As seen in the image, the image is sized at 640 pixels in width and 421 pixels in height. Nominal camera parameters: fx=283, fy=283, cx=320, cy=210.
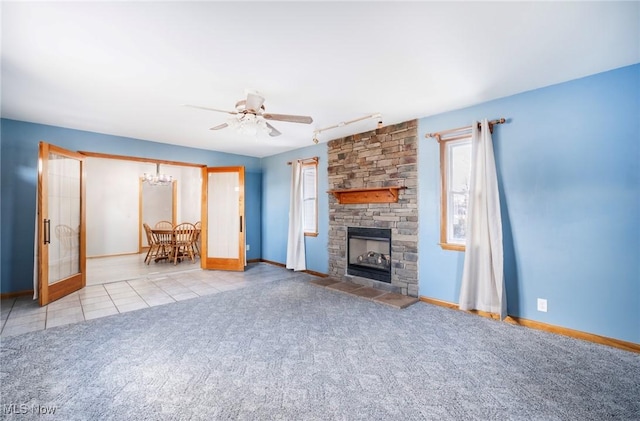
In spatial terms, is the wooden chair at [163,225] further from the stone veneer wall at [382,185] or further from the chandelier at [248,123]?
the chandelier at [248,123]

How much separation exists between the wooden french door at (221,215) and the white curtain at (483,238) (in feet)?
13.6

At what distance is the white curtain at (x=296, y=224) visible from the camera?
5504 millimetres

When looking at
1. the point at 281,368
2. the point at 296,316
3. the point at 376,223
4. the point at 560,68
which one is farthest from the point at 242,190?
the point at 560,68

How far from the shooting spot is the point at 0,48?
2.25 metres

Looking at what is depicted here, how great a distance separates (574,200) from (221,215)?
5521mm

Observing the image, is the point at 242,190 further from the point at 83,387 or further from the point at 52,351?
the point at 83,387

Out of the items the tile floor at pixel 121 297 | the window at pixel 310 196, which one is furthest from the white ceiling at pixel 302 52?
the tile floor at pixel 121 297

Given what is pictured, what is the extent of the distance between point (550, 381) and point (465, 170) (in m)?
2.35

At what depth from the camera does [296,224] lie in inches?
218

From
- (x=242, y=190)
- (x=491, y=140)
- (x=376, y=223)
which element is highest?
(x=491, y=140)

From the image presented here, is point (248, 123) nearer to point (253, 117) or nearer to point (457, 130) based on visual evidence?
point (253, 117)

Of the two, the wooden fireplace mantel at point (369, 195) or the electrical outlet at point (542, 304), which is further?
the wooden fireplace mantel at point (369, 195)

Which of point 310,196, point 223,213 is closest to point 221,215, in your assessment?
point 223,213

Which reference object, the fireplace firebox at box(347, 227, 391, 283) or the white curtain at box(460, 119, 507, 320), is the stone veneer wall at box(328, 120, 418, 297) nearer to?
the fireplace firebox at box(347, 227, 391, 283)
